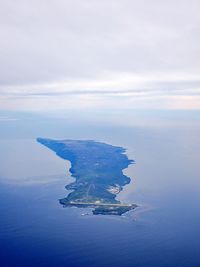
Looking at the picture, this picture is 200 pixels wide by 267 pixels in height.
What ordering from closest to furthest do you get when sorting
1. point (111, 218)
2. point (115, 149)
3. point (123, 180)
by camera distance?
point (111, 218) < point (123, 180) < point (115, 149)

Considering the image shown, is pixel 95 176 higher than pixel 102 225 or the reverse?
higher

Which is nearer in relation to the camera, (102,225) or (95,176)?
(102,225)

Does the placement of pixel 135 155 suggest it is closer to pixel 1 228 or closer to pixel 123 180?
pixel 123 180

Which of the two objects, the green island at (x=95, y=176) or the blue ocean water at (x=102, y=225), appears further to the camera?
the green island at (x=95, y=176)

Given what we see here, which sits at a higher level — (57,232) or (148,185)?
(148,185)

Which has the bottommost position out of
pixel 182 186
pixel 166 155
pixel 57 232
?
pixel 57 232

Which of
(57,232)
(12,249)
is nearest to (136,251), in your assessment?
(57,232)

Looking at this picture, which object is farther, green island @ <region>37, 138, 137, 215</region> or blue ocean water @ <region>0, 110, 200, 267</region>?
green island @ <region>37, 138, 137, 215</region>

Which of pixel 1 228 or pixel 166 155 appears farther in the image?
pixel 166 155
